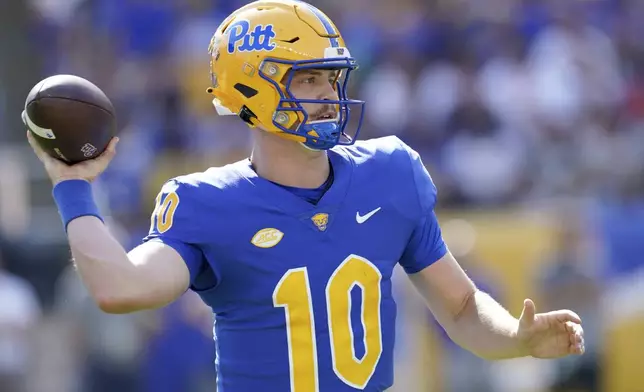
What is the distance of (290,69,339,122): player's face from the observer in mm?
3432

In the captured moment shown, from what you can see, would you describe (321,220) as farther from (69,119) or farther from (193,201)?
(69,119)

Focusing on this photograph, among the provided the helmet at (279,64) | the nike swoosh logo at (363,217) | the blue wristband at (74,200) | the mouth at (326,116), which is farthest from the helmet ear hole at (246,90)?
the blue wristband at (74,200)

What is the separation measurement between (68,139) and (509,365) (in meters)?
5.37

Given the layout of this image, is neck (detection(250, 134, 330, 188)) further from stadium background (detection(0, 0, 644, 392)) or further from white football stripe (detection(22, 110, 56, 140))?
stadium background (detection(0, 0, 644, 392))

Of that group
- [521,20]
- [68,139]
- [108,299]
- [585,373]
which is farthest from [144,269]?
[521,20]

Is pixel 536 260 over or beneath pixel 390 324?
beneath

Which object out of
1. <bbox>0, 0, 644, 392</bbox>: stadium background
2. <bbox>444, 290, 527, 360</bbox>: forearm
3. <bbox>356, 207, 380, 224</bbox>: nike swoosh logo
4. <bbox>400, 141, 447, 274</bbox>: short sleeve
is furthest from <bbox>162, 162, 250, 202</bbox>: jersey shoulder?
<bbox>0, 0, 644, 392</bbox>: stadium background

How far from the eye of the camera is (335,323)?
131 inches

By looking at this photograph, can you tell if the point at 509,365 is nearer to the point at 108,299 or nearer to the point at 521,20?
the point at 521,20

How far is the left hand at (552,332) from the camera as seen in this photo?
3.26 meters

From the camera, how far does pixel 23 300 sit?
25.8 ft

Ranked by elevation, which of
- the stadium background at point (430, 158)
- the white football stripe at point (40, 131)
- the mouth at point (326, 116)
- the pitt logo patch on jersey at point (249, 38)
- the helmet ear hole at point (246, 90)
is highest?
the pitt logo patch on jersey at point (249, 38)

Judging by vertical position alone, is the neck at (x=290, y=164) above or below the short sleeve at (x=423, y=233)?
above

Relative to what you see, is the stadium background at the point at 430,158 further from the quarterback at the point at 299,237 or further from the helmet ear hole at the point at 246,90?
the helmet ear hole at the point at 246,90
